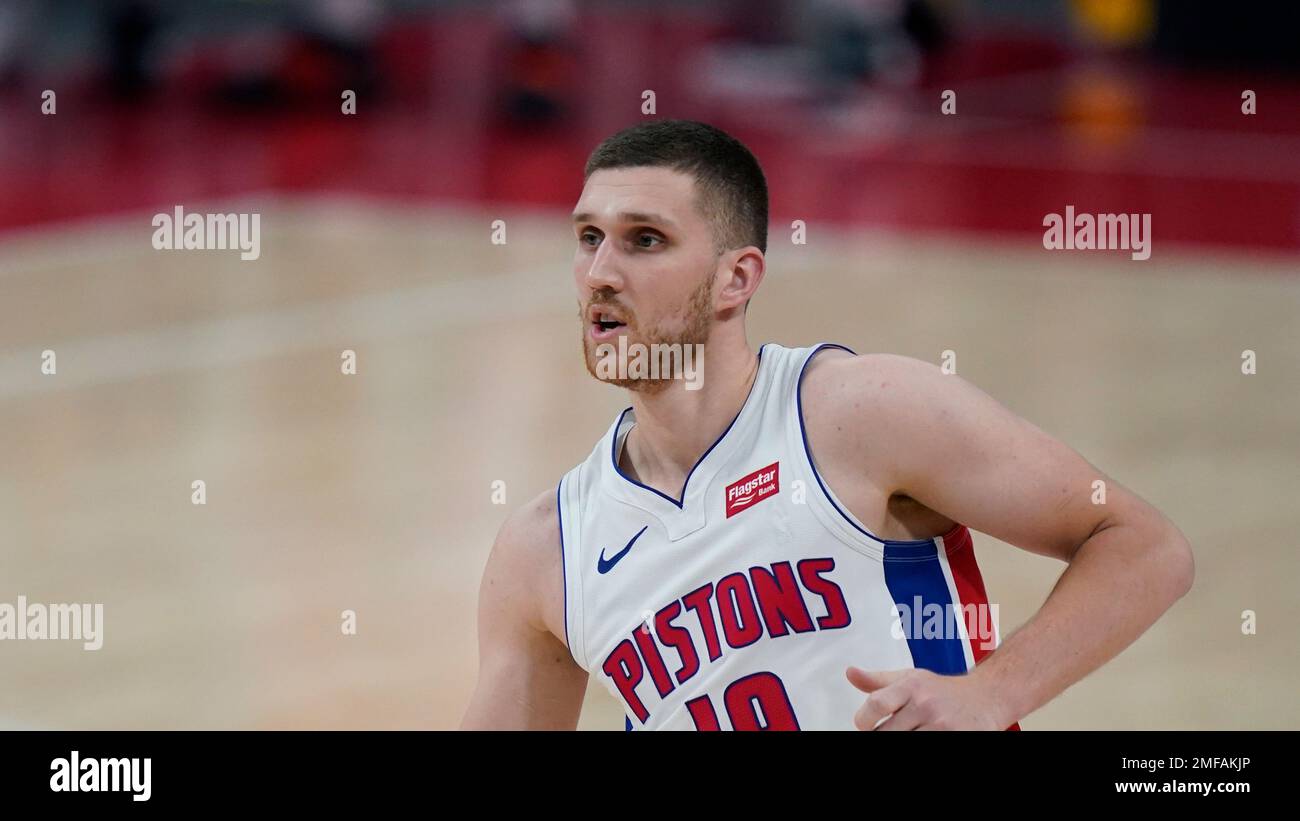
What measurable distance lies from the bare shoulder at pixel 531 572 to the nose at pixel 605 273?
639 mm

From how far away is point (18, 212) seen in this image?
649 inches

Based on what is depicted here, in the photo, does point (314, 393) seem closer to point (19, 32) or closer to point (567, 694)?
point (567, 694)

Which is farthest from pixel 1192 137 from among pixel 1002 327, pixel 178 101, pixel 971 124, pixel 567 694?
pixel 567 694

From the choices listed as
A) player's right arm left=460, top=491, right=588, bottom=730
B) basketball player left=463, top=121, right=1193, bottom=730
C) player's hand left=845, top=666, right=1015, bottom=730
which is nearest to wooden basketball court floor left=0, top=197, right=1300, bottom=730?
player's right arm left=460, top=491, right=588, bottom=730

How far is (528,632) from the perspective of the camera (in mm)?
4188

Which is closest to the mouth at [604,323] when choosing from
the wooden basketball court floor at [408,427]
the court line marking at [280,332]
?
the wooden basketball court floor at [408,427]

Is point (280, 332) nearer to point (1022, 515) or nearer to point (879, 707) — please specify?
point (1022, 515)

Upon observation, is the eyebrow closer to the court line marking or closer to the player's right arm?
the player's right arm

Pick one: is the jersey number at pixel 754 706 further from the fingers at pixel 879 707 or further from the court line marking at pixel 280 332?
the court line marking at pixel 280 332

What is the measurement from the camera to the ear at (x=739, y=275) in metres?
3.86

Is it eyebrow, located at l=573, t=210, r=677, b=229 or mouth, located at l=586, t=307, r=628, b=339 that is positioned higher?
eyebrow, located at l=573, t=210, r=677, b=229

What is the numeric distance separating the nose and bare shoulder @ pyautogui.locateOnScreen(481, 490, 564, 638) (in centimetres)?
64

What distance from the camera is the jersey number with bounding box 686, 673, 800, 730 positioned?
3.87 m
